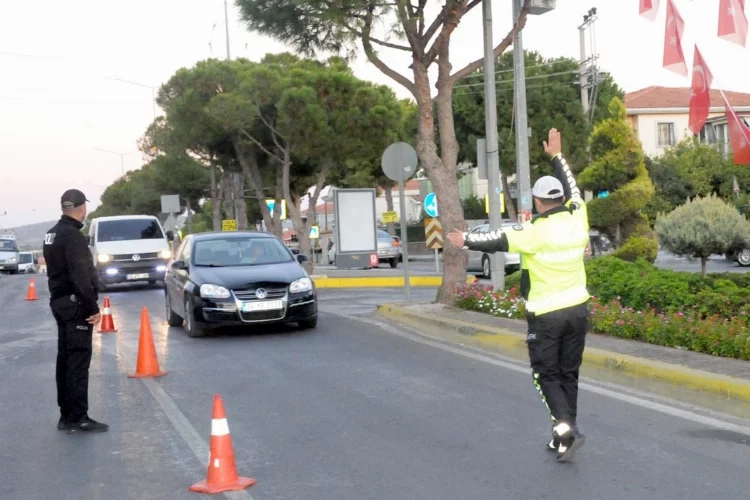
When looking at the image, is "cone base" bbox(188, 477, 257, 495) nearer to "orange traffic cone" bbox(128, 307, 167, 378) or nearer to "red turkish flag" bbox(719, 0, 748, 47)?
"orange traffic cone" bbox(128, 307, 167, 378)

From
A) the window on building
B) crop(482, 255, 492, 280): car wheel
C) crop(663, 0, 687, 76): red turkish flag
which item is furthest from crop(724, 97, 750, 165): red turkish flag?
the window on building

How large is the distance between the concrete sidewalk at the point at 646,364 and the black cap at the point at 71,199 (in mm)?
4948

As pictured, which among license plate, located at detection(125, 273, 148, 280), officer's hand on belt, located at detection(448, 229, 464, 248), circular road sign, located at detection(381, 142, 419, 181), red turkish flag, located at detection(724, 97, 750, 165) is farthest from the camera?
license plate, located at detection(125, 273, 148, 280)

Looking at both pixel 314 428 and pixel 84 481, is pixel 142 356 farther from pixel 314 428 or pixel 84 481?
pixel 84 481

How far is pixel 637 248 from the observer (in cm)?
2195

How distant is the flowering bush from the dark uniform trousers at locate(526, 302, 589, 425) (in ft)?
10.2

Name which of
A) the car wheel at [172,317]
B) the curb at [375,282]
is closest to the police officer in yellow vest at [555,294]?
the car wheel at [172,317]

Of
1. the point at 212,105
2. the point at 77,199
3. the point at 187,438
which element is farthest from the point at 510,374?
the point at 212,105

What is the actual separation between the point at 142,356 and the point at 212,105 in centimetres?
2473

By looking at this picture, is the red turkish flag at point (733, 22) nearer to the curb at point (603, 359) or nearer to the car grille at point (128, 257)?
the curb at point (603, 359)

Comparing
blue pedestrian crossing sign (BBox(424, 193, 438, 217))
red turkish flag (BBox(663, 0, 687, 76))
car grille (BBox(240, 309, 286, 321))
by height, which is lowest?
car grille (BBox(240, 309, 286, 321))

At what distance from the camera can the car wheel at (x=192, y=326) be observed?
13852 mm

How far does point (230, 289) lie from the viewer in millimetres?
13641

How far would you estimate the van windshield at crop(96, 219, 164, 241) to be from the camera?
2639 centimetres
